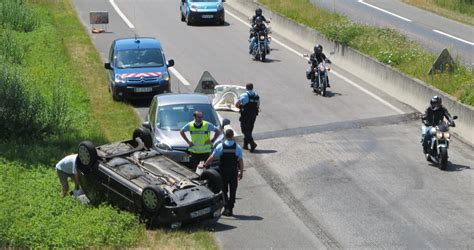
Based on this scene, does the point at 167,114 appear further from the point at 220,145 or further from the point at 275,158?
the point at 220,145

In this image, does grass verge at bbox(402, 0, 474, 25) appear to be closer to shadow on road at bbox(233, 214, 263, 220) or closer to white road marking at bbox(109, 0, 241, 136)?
white road marking at bbox(109, 0, 241, 136)

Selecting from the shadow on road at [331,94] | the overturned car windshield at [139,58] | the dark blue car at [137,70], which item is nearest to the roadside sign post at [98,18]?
the dark blue car at [137,70]

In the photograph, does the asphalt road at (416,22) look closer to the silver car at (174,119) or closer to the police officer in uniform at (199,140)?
the silver car at (174,119)

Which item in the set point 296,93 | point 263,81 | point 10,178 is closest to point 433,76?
point 296,93

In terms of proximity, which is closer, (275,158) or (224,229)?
(224,229)

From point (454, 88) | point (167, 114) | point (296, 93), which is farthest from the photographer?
point (296, 93)

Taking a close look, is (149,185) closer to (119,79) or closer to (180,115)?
(180,115)

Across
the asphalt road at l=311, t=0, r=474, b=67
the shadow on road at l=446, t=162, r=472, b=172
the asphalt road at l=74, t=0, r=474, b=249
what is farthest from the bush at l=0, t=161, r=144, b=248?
the asphalt road at l=311, t=0, r=474, b=67

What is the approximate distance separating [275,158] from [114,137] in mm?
4529

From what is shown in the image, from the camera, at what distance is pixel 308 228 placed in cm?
1630

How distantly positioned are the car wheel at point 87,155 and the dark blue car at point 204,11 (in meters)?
25.3

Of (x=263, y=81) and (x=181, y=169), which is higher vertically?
(x=181, y=169)

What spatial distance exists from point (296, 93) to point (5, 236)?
48.5 ft

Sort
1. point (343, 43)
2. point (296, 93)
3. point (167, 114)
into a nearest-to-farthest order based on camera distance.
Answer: point (167, 114) < point (296, 93) < point (343, 43)
